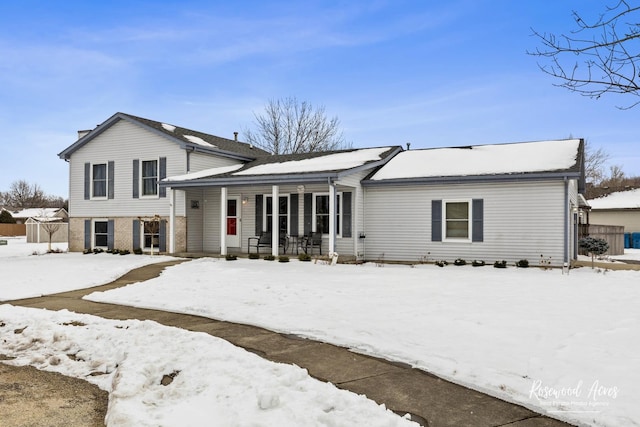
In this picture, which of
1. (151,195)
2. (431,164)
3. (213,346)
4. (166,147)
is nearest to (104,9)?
(166,147)

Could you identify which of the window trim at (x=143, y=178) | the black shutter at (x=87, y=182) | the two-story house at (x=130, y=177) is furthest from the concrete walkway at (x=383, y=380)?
the black shutter at (x=87, y=182)

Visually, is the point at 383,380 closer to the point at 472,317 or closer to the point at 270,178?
the point at 472,317

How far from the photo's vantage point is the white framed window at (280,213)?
1772cm

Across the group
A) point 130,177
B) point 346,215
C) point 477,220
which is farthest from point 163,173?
point 477,220

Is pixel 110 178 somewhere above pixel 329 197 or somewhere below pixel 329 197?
above

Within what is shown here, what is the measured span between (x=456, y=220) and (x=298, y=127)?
2544cm

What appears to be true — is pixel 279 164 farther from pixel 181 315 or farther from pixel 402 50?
pixel 181 315

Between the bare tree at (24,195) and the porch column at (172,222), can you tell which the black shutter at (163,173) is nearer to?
the porch column at (172,222)

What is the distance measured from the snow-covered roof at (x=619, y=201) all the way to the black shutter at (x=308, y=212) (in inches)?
1025

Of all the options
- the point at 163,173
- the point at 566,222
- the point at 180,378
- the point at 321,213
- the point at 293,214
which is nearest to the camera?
the point at 180,378

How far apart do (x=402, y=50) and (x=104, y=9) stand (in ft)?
39.7

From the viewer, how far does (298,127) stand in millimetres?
38938

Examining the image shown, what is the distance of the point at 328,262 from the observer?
14.5 metres

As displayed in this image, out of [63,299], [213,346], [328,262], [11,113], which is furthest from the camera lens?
[11,113]
